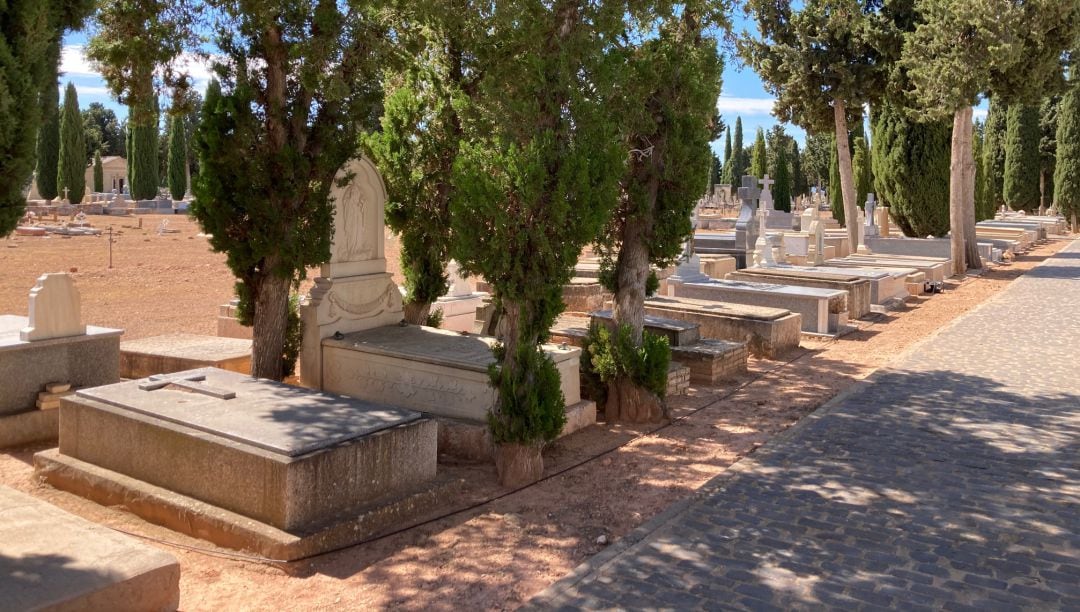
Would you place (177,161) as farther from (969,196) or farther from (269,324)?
(269,324)

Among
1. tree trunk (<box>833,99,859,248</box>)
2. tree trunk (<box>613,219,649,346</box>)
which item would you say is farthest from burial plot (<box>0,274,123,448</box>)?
tree trunk (<box>833,99,859,248</box>)

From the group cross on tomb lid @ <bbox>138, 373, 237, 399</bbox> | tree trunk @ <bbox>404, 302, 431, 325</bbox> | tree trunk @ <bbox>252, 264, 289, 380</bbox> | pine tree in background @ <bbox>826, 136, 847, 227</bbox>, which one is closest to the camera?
cross on tomb lid @ <bbox>138, 373, 237, 399</bbox>

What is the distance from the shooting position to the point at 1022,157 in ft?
149

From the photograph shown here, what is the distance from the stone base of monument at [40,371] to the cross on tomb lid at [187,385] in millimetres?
1564

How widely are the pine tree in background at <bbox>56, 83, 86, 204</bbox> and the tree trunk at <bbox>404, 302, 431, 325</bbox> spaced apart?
44634mm

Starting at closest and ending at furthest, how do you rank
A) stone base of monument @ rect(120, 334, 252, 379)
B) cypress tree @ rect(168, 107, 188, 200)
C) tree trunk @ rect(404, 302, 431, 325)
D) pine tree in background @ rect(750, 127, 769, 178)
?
stone base of monument @ rect(120, 334, 252, 379) < tree trunk @ rect(404, 302, 431, 325) < cypress tree @ rect(168, 107, 188, 200) < pine tree in background @ rect(750, 127, 769, 178)

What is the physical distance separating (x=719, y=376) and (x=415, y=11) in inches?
223

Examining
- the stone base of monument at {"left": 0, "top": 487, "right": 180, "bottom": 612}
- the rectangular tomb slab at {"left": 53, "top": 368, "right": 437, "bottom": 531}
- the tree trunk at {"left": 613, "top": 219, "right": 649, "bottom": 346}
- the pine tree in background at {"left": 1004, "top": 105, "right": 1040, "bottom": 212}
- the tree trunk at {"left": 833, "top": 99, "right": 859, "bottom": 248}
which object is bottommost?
the stone base of monument at {"left": 0, "top": 487, "right": 180, "bottom": 612}

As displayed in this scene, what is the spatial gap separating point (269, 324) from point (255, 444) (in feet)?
10.2

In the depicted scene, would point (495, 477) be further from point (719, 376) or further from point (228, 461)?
point (719, 376)

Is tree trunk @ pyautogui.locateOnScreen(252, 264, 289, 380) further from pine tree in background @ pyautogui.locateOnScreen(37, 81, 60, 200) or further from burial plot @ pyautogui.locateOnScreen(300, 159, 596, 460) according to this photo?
pine tree in background @ pyautogui.locateOnScreen(37, 81, 60, 200)

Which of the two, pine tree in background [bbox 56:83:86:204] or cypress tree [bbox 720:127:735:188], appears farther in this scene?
cypress tree [bbox 720:127:735:188]

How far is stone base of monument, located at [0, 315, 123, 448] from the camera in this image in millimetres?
7316

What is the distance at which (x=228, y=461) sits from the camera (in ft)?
17.5
